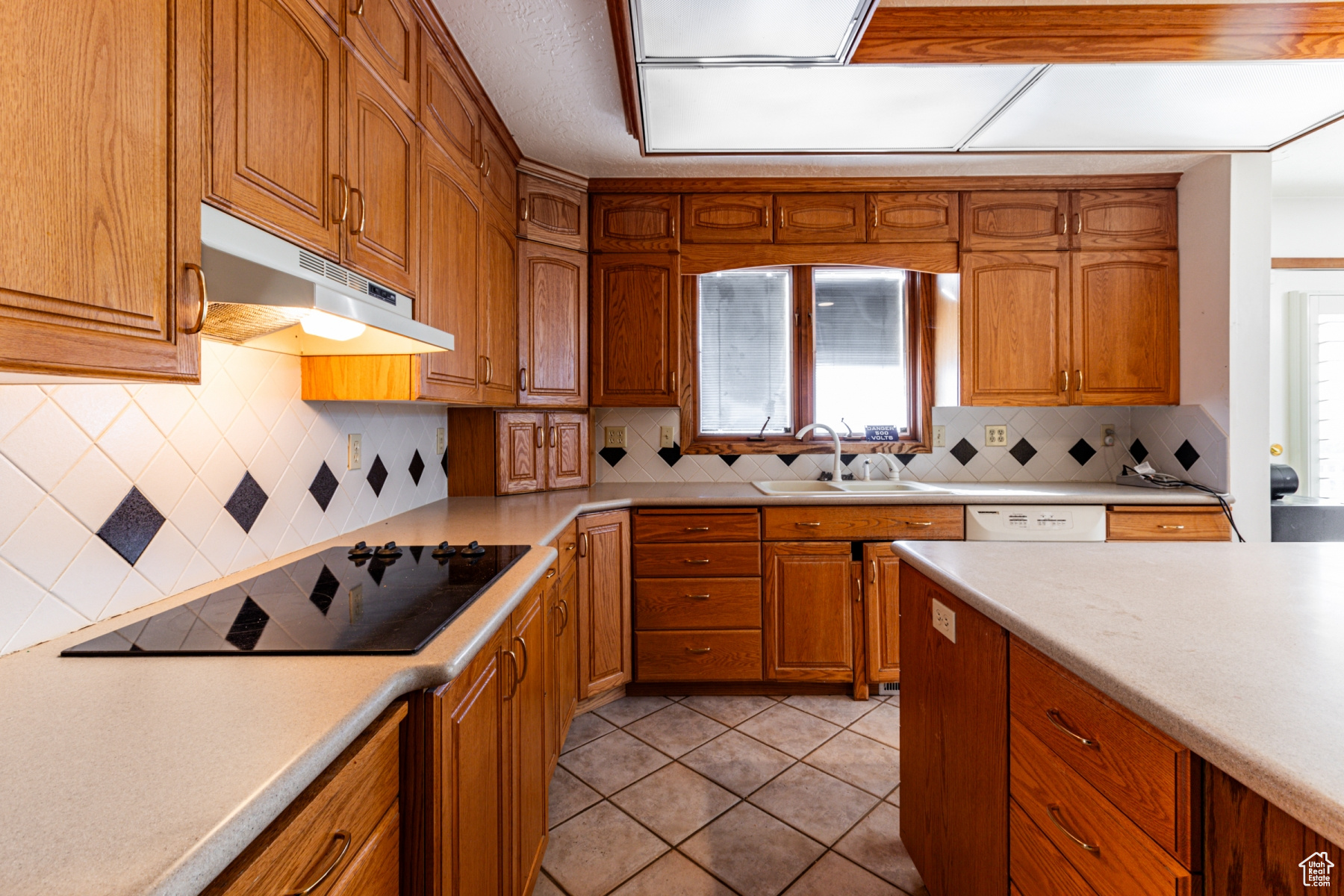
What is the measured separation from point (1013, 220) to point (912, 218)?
49 cm

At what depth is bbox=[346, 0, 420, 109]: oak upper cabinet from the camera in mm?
1346

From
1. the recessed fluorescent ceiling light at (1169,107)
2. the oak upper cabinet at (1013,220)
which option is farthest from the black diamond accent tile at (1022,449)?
the recessed fluorescent ceiling light at (1169,107)

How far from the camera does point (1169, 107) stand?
85.1 inches

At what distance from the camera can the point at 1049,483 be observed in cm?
306

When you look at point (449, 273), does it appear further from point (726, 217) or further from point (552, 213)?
point (726, 217)

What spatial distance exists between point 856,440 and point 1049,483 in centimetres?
101

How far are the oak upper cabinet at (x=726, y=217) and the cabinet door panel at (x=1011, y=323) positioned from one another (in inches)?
38.9

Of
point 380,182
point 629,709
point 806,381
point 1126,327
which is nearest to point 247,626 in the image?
point 380,182

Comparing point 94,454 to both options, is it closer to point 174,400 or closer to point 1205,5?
point 174,400

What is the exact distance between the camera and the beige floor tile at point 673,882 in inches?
58.7

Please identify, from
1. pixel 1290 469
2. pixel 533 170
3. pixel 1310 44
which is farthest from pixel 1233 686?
pixel 1290 469

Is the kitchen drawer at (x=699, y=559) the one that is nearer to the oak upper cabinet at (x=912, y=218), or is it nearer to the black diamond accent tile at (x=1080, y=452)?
the oak upper cabinet at (x=912, y=218)

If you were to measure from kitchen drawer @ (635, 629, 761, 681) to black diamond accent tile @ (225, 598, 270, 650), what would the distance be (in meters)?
1.67

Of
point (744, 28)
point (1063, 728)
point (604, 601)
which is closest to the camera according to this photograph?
point (1063, 728)
